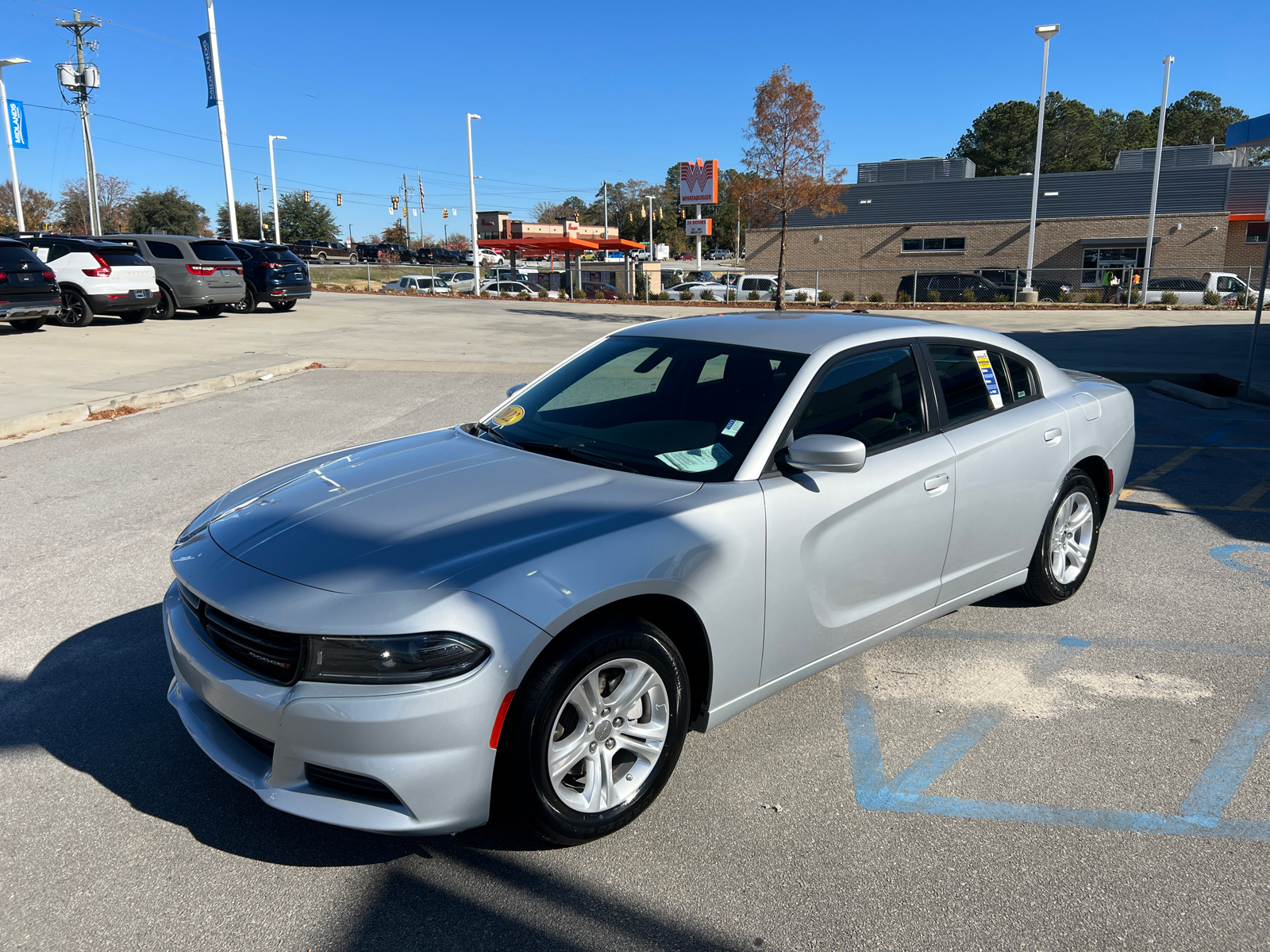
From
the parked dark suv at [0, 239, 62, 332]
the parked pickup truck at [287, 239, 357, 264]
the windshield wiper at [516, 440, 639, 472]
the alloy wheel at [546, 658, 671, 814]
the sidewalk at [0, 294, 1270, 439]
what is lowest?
the alloy wheel at [546, 658, 671, 814]

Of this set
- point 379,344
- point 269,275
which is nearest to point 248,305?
point 269,275

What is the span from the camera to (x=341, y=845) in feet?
9.70

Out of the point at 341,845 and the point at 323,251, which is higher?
the point at 323,251

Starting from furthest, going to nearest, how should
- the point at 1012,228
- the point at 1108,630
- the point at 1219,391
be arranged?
the point at 1012,228 → the point at 1219,391 → the point at 1108,630

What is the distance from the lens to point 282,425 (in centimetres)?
953

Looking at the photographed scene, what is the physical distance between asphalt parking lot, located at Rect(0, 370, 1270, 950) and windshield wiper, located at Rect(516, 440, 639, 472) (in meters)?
1.13

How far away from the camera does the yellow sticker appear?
4.22 meters

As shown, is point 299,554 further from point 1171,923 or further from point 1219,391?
point 1219,391

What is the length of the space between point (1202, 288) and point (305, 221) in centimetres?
7679

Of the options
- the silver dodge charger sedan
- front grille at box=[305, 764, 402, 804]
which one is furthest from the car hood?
front grille at box=[305, 764, 402, 804]

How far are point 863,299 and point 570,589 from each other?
3902 cm

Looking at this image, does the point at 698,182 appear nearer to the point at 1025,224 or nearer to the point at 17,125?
the point at 1025,224

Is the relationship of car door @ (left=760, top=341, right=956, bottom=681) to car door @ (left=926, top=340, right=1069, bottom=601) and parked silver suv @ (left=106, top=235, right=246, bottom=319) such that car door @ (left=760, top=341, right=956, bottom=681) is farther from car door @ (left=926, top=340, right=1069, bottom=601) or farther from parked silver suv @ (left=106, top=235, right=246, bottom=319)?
parked silver suv @ (left=106, top=235, right=246, bottom=319)

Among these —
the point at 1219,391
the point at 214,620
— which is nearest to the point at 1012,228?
the point at 1219,391
